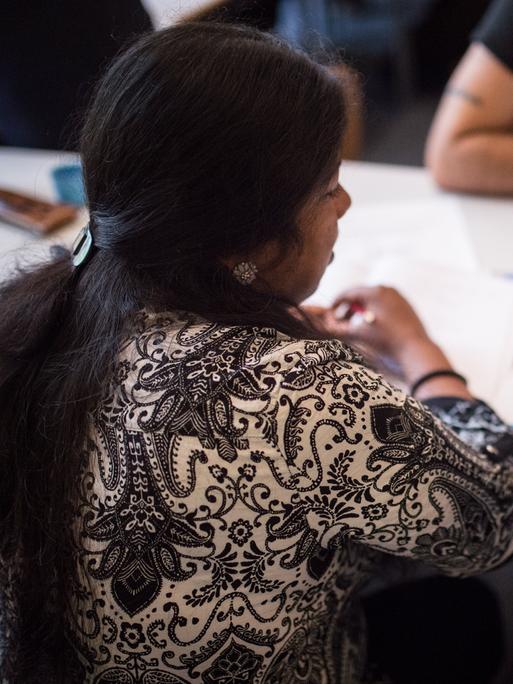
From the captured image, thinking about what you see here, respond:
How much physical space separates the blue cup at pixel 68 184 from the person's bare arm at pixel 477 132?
0.67 metres

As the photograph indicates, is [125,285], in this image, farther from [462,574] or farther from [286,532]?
[462,574]

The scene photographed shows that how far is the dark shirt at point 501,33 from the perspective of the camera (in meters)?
1.19

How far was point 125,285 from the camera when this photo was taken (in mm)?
611

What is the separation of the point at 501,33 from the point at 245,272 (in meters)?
0.86

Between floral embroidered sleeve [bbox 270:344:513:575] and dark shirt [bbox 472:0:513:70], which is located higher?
dark shirt [bbox 472:0:513:70]

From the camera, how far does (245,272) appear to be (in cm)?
63

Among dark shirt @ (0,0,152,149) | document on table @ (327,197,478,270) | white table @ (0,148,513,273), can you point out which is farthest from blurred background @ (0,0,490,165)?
document on table @ (327,197,478,270)

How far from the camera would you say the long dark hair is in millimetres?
551

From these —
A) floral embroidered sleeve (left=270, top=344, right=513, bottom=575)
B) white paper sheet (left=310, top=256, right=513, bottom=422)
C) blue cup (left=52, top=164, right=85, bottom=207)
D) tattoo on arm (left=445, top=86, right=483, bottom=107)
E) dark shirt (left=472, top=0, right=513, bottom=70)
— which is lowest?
blue cup (left=52, top=164, right=85, bottom=207)

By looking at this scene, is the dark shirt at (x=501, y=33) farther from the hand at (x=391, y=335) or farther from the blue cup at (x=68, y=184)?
the blue cup at (x=68, y=184)

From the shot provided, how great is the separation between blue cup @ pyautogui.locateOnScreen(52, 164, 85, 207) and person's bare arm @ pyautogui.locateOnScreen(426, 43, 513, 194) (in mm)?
669

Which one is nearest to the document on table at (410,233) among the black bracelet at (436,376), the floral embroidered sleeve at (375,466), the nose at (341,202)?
the black bracelet at (436,376)

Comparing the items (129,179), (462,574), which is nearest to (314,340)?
(129,179)

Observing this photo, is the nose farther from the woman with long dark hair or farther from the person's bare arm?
the person's bare arm
